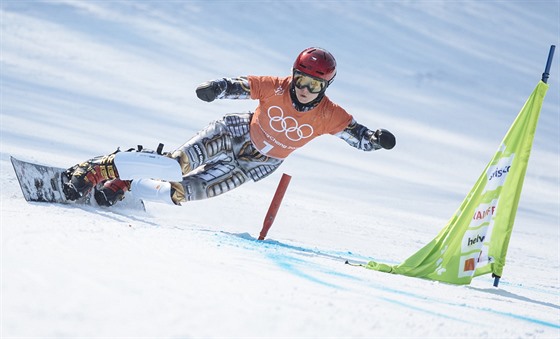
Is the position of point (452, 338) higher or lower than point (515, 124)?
lower

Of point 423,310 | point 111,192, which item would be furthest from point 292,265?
point 111,192

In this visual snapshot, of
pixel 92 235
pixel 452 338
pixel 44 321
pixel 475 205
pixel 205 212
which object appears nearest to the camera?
pixel 44 321

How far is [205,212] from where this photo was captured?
855cm

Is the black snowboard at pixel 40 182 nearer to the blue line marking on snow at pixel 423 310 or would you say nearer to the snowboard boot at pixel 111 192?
the snowboard boot at pixel 111 192

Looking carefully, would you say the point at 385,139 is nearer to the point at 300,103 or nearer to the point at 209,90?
the point at 300,103

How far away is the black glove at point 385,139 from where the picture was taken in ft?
20.4

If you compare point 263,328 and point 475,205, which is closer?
point 263,328

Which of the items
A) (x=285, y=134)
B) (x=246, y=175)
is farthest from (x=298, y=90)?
(x=246, y=175)

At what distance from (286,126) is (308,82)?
48 centimetres

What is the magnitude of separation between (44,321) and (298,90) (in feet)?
12.8

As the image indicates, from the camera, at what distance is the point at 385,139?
6219 millimetres

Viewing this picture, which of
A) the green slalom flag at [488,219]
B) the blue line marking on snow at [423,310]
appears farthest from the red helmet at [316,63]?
the blue line marking on snow at [423,310]

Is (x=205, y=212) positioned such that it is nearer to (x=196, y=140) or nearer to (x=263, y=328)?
(x=196, y=140)

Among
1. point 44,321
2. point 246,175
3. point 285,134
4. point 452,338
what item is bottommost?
point 44,321
